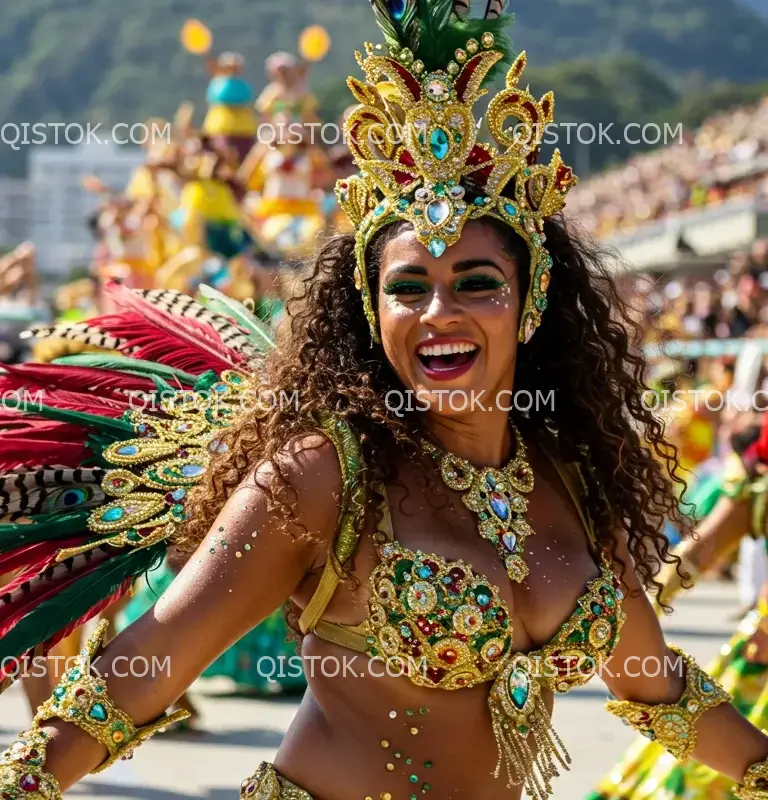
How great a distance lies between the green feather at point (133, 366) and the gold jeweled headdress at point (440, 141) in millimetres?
482

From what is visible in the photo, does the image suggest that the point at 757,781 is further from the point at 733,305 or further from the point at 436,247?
the point at 733,305

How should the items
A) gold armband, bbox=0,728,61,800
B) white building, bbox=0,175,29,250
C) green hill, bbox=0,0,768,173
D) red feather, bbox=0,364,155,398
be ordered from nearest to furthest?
gold armband, bbox=0,728,61,800 < red feather, bbox=0,364,155,398 < white building, bbox=0,175,29,250 < green hill, bbox=0,0,768,173

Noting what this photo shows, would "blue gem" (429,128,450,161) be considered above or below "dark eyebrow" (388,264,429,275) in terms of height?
above

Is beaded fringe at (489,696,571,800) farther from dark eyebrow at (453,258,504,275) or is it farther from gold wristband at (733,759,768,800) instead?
dark eyebrow at (453,258,504,275)

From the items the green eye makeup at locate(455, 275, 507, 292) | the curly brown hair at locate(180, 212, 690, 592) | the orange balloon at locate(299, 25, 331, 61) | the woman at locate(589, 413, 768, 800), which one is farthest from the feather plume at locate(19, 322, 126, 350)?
the orange balloon at locate(299, 25, 331, 61)

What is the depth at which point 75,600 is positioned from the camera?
2.62 metres

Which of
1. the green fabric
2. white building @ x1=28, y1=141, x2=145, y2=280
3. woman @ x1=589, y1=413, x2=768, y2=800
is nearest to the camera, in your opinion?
woman @ x1=589, y1=413, x2=768, y2=800

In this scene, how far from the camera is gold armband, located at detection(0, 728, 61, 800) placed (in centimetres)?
218

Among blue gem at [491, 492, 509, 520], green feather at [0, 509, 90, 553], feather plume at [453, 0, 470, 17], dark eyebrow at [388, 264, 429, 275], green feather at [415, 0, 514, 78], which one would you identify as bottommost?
green feather at [0, 509, 90, 553]

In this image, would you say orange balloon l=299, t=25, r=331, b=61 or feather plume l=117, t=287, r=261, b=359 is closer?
feather plume l=117, t=287, r=261, b=359

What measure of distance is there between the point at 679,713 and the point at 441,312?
965 mm

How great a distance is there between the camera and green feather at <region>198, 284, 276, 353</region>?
325 centimetres

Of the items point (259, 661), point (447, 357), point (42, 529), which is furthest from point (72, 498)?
point (259, 661)

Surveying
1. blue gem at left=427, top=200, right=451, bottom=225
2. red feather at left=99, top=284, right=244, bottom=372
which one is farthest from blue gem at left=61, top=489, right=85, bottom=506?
blue gem at left=427, top=200, right=451, bottom=225
